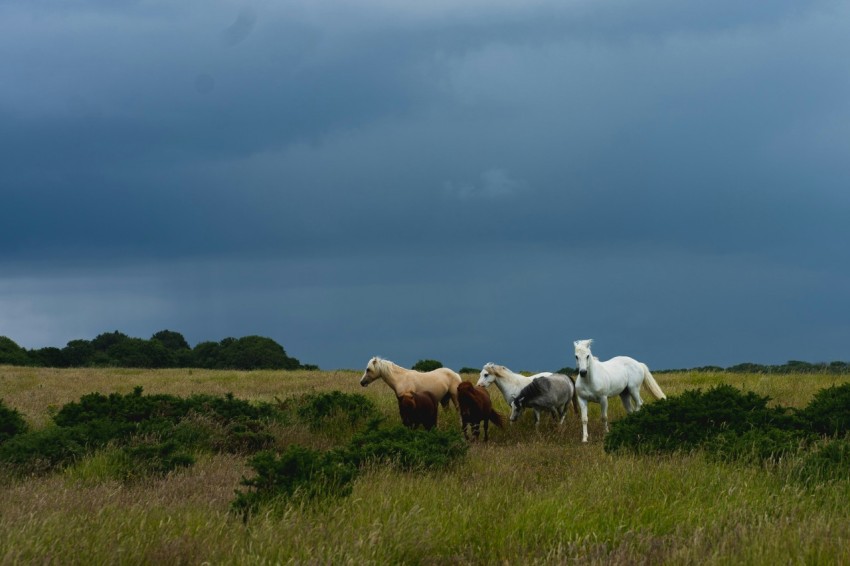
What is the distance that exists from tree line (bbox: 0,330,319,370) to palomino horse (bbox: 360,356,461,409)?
4919 centimetres

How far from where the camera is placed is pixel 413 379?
56.1 ft

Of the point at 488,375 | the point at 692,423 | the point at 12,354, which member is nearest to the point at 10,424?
the point at 488,375

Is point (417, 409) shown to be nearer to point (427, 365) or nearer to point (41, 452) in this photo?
point (41, 452)

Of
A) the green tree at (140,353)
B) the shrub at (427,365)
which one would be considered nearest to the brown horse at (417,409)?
the shrub at (427,365)

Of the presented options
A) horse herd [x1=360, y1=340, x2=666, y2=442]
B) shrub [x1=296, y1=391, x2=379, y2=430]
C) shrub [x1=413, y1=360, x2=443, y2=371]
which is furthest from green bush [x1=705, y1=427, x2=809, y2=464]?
shrub [x1=413, y1=360, x2=443, y2=371]

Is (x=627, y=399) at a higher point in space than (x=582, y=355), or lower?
lower

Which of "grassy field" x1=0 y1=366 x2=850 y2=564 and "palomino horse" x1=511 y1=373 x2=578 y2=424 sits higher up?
"palomino horse" x1=511 y1=373 x2=578 y2=424

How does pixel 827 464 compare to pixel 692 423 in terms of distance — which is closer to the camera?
pixel 827 464

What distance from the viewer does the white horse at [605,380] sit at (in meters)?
15.0

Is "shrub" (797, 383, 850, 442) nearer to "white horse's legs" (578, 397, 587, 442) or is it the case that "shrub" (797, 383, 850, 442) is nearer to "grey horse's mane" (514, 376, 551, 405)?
"white horse's legs" (578, 397, 587, 442)

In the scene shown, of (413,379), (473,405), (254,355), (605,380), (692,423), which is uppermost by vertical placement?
(254,355)

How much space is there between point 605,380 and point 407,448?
707 centimetres

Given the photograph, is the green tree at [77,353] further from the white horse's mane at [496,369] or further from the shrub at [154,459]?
the shrub at [154,459]

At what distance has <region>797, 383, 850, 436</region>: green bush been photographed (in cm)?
1113
